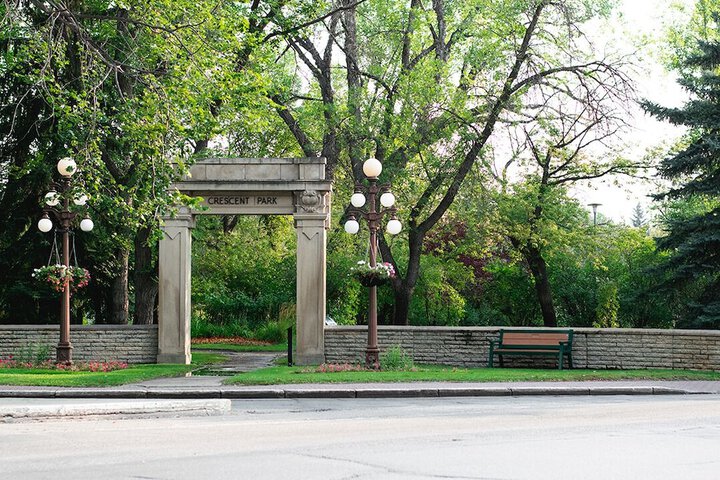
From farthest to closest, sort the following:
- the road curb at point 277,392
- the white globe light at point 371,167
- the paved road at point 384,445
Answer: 1. the white globe light at point 371,167
2. the road curb at point 277,392
3. the paved road at point 384,445

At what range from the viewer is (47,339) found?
25.5 meters

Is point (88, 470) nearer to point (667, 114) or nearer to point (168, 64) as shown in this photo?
point (168, 64)

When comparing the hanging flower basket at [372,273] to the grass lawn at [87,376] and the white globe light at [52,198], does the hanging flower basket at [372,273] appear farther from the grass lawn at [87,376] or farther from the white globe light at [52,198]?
the white globe light at [52,198]

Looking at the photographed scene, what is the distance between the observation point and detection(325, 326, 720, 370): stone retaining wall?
22484mm

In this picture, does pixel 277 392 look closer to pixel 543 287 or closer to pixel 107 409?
pixel 107 409

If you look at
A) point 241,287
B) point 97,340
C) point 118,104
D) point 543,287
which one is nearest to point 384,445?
point 118,104

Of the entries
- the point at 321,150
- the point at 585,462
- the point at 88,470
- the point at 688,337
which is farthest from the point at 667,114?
the point at 88,470

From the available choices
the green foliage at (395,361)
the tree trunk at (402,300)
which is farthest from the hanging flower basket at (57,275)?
the tree trunk at (402,300)

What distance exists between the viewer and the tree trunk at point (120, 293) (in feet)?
109

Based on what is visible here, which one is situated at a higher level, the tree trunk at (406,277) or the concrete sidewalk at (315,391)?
the tree trunk at (406,277)

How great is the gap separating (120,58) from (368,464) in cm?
2288

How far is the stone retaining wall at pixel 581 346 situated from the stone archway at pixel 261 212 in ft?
3.06

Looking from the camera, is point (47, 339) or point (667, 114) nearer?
point (47, 339)

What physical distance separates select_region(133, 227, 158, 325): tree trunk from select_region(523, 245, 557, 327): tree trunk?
45.3ft
